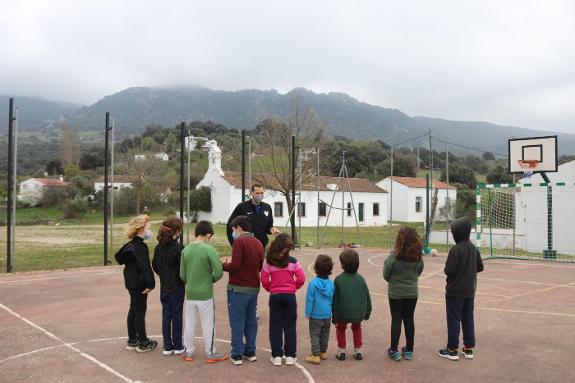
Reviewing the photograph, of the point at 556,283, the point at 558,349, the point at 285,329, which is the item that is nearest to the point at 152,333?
the point at 285,329

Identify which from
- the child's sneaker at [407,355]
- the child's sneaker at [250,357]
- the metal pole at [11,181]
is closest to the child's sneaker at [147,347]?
the child's sneaker at [250,357]

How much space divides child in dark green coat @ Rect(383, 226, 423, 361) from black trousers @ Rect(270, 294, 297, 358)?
1.10 metres

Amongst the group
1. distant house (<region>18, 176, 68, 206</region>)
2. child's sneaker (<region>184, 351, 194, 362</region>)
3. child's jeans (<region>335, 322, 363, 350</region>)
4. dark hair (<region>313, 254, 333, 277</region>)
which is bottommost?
child's sneaker (<region>184, 351, 194, 362</region>)

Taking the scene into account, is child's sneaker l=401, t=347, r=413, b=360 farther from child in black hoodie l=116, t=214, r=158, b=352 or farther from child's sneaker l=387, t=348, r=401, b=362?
child in black hoodie l=116, t=214, r=158, b=352

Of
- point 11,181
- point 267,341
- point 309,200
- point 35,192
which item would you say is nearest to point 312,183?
point 309,200

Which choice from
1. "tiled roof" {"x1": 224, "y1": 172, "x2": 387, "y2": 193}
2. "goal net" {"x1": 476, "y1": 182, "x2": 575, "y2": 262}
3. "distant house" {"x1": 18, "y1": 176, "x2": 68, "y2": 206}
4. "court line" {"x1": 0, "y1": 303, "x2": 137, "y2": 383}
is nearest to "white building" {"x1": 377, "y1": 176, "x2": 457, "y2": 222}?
"tiled roof" {"x1": 224, "y1": 172, "x2": 387, "y2": 193}

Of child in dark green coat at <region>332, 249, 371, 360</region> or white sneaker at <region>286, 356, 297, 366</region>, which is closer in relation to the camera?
white sneaker at <region>286, 356, 297, 366</region>

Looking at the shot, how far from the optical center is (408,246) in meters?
5.13

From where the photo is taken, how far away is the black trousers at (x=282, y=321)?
4949 mm

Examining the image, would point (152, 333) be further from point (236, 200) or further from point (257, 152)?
point (236, 200)

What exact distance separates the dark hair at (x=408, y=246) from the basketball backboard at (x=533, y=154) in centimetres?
1307

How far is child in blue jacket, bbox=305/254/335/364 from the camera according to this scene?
505 centimetres

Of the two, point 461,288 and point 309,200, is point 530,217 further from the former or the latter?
point 309,200

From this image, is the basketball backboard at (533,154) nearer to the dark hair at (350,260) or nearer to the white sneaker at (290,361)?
the dark hair at (350,260)
